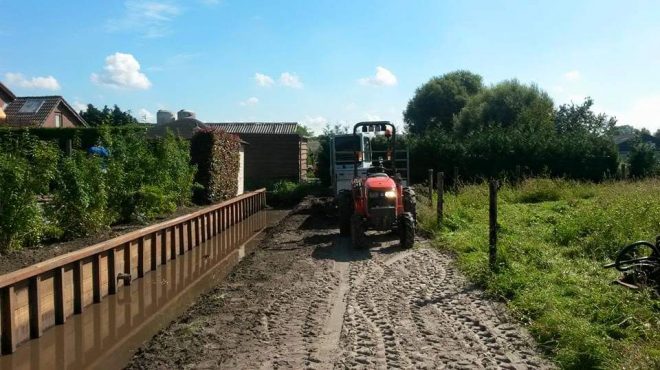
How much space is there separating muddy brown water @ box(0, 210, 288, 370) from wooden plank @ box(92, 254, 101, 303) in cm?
15

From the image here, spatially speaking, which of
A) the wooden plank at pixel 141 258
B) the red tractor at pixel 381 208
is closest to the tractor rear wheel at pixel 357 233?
the red tractor at pixel 381 208

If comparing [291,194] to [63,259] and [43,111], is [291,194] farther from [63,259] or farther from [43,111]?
[43,111]

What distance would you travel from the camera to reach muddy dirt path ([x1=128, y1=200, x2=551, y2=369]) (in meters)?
5.64

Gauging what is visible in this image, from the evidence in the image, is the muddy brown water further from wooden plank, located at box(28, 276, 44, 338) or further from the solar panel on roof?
the solar panel on roof

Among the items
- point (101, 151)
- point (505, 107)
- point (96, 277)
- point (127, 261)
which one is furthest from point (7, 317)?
point (505, 107)

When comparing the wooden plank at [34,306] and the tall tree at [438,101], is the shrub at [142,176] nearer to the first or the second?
the wooden plank at [34,306]

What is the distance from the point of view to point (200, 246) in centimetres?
1534

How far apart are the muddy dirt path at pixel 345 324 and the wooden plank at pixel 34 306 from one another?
1.75 metres

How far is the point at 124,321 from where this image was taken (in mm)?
8453

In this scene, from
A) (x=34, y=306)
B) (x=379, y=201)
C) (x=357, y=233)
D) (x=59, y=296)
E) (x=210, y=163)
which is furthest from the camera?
(x=210, y=163)

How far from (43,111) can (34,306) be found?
4069cm

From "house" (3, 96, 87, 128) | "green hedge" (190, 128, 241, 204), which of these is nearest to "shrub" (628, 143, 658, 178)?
"green hedge" (190, 128, 241, 204)

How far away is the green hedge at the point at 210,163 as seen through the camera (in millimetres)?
20312

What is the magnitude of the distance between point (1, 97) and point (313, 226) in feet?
108
